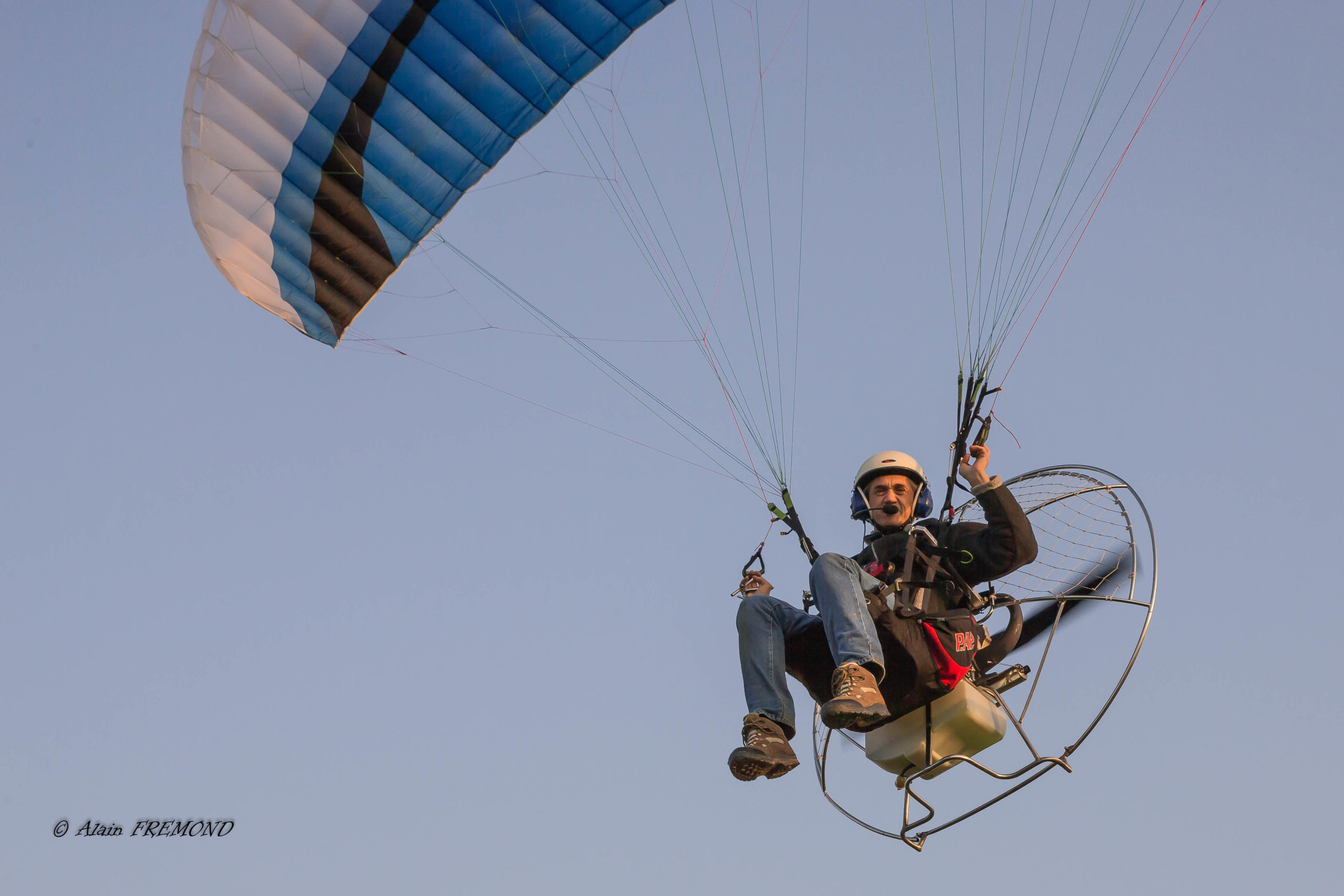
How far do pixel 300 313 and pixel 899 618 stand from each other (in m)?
4.28

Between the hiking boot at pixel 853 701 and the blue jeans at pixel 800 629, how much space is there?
2.5 inches

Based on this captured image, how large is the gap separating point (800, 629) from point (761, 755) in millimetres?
628

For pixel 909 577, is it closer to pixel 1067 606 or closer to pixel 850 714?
pixel 1067 606

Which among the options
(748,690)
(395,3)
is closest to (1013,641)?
(748,690)

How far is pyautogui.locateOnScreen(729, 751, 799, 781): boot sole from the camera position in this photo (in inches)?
207

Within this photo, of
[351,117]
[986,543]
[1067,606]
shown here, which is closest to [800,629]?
[986,543]

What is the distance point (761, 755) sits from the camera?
5242 millimetres

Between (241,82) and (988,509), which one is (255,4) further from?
(988,509)

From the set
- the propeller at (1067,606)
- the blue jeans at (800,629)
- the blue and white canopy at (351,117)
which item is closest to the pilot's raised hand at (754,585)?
the blue jeans at (800,629)

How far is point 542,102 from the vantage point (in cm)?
820

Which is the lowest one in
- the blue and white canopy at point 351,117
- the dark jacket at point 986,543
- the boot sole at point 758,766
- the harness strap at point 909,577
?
the boot sole at point 758,766

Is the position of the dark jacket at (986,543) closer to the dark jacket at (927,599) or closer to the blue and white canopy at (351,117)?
the dark jacket at (927,599)

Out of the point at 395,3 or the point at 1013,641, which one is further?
the point at 395,3

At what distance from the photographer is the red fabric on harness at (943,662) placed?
5.54 meters
